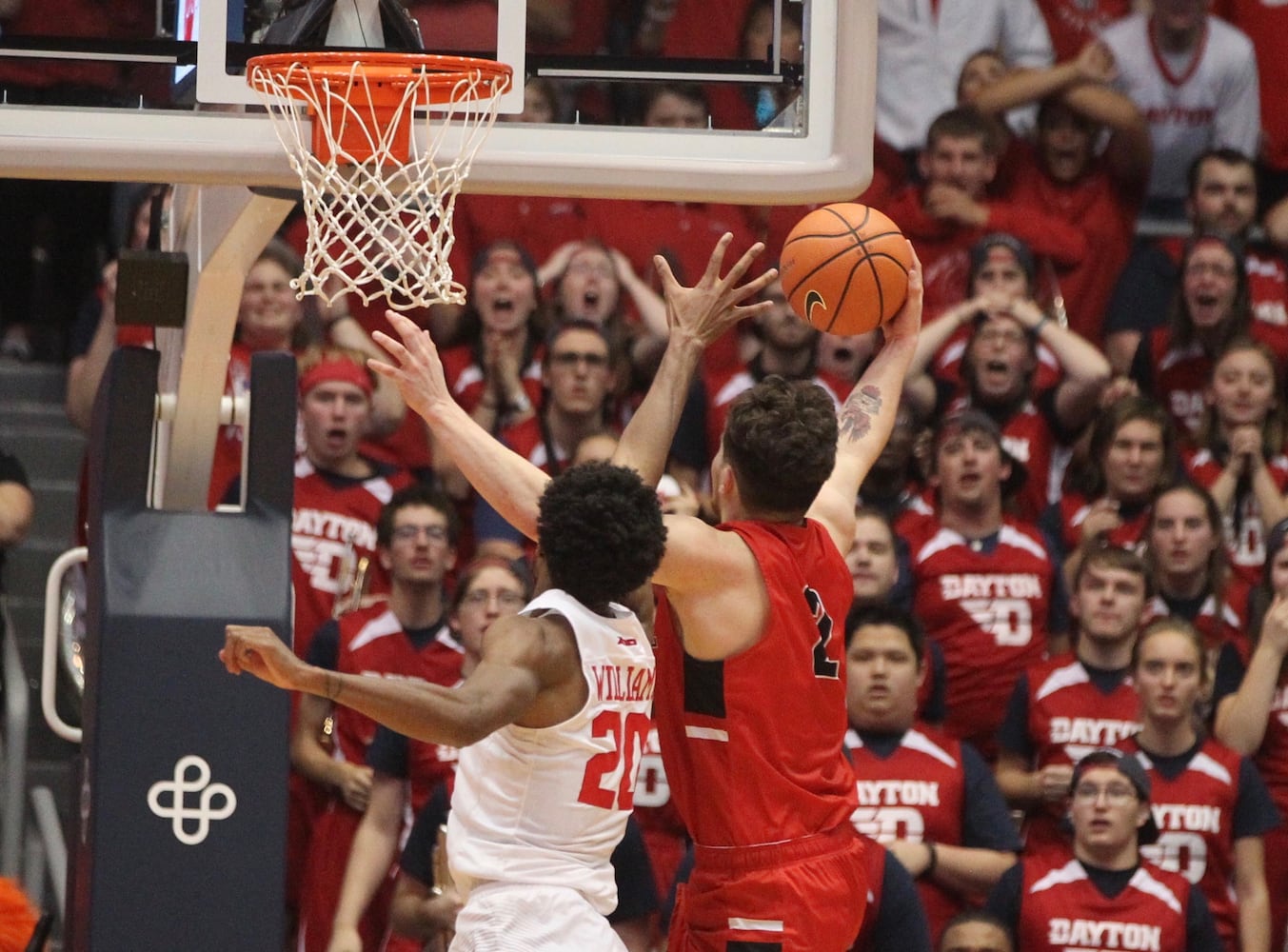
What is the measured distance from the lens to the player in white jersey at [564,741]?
430cm

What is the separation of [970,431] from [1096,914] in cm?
177

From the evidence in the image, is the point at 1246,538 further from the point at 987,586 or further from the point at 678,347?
the point at 678,347

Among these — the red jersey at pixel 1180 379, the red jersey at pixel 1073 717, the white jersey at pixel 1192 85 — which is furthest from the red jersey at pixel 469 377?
the white jersey at pixel 1192 85

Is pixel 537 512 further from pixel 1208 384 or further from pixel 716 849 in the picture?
pixel 1208 384

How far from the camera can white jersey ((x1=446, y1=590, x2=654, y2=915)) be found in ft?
14.3

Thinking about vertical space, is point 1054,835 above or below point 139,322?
below

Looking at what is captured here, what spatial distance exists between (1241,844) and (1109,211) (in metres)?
3.15

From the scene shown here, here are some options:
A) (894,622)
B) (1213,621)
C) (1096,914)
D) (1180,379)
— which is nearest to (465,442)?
(894,622)

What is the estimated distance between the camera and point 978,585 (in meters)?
7.27

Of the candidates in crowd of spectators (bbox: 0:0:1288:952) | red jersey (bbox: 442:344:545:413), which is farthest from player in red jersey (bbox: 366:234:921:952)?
red jersey (bbox: 442:344:545:413)

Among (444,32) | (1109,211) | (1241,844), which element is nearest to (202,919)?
(444,32)

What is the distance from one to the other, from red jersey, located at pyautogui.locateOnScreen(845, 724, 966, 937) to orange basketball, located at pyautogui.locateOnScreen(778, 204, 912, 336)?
1.93 m

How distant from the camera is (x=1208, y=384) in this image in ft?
26.8

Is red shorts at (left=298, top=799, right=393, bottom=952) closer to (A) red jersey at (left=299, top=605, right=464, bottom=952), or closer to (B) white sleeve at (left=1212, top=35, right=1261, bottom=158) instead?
(A) red jersey at (left=299, top=605, right=464, bottom=952)
